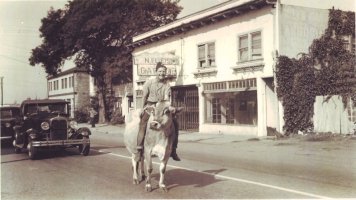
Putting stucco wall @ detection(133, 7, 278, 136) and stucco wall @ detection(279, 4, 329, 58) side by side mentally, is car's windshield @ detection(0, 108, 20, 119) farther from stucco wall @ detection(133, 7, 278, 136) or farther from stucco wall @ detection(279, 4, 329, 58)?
stucco wall @ detection(279, 4, 329, 58)

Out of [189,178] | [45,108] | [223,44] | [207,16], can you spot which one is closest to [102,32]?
[207,16]

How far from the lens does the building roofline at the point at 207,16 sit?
2128cm

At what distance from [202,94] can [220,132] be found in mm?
2929

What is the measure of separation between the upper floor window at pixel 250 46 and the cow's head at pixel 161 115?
571 inches

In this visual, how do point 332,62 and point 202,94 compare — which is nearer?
point 332,62

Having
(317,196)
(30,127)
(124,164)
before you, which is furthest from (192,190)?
(30,127)

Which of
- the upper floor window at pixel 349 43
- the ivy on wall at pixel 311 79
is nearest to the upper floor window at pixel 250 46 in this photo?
the ivy on wall at pixel 311 79

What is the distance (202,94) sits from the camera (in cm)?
2561

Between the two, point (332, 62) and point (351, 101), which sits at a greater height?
point (332, 62)

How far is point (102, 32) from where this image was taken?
39.4 m

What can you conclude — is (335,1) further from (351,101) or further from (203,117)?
(203,117)

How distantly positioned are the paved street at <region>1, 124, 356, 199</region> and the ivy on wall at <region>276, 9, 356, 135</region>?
429cm

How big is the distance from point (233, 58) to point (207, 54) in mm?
2555

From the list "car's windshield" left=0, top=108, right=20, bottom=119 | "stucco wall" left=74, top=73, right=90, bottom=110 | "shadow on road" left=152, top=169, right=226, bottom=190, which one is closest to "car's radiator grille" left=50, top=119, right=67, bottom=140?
"shadow on road" left=152, top=169, right=226, bottom=190
